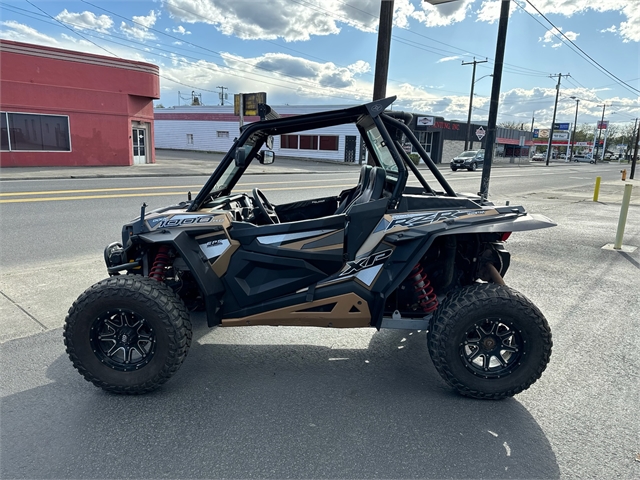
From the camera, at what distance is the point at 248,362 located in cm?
364

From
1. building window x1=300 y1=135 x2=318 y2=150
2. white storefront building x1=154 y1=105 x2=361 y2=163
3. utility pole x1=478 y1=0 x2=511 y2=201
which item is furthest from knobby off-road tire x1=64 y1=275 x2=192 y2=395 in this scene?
building window x1=300 y1=135 x2=318 y2=150

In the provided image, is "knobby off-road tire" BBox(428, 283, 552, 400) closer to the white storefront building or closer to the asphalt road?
the asphalt road

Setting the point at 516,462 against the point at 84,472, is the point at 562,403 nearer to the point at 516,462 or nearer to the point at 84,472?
the point at 516,462

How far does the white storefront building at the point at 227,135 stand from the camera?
Result: 39.4 metres

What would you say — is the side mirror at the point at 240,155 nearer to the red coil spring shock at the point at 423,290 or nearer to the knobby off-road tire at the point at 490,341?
the red coil spring shock at the point at 423,290

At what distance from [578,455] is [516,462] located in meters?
0.38

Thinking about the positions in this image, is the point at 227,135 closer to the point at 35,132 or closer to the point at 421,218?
the point at 35,132

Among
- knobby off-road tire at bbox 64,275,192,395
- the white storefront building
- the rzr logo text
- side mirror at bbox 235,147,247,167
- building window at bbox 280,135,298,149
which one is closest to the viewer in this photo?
knobby off-road tire at bbox 64,275,192,395

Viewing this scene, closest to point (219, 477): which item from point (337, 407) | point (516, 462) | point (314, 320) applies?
point (337, 407)

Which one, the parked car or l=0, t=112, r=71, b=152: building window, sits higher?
l=0, t=112, r=71, b=152: building window

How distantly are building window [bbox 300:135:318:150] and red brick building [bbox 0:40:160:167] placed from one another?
17749 millimetres

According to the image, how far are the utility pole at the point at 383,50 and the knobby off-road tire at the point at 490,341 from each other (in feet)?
24.7

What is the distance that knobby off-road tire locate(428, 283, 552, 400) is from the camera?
304cm

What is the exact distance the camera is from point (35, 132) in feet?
74.1
